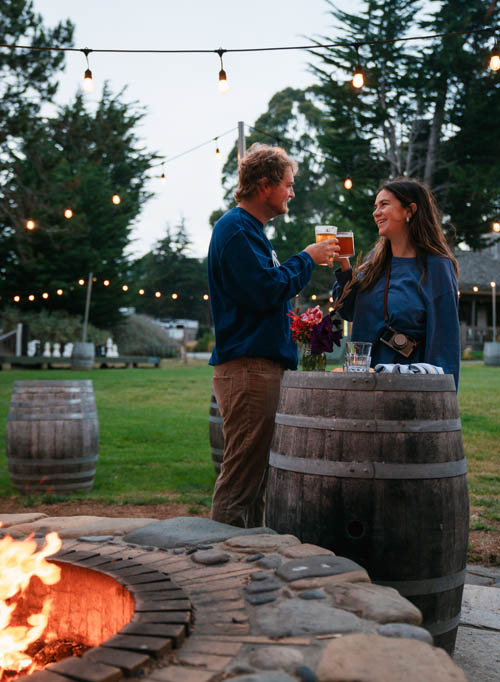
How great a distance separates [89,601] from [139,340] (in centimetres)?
2856

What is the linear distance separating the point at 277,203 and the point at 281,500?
134 cm

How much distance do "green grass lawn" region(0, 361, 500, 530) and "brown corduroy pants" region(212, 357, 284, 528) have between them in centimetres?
252

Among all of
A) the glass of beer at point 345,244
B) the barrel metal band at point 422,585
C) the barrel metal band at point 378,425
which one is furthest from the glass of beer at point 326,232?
Answer: the barrel metal band at point 422,585

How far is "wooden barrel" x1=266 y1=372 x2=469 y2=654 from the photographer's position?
2.32 metres

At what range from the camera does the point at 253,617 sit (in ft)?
6.15

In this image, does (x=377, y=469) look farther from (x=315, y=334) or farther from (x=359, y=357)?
(x=315, y=334)

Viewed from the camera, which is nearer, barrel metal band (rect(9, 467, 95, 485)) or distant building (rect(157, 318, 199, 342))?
barrel metal band (rect(9, 467, 95, 485))

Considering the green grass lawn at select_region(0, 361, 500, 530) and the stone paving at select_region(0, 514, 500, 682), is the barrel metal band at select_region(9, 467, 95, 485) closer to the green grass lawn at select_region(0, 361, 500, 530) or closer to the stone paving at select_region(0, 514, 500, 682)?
the green grass lawn at select_region(0, 361, 500, 530)

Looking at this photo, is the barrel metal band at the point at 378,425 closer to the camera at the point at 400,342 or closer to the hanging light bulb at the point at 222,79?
the camera at the point at 400,342

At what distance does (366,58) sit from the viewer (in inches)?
776

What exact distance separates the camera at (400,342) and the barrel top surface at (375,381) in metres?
0.28

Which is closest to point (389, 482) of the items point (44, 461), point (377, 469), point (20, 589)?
point (377, 469)

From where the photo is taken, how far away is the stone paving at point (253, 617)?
1.54m

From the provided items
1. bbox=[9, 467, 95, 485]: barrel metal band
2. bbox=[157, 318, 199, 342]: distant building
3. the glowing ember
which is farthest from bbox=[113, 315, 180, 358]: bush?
the glowing ember
